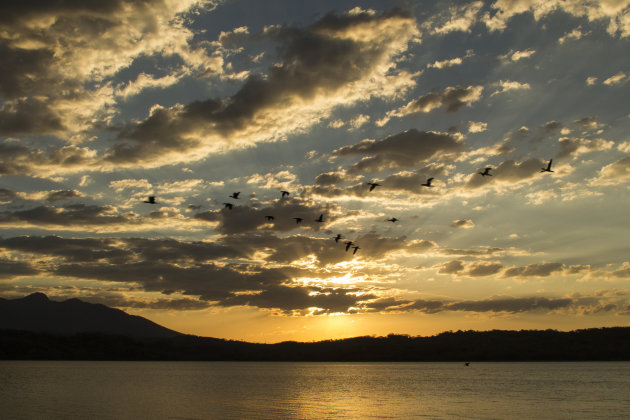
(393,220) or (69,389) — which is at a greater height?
(393,220)

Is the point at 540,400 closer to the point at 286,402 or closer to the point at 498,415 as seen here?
the point at 498,415

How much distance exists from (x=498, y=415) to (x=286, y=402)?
31273 millimetres

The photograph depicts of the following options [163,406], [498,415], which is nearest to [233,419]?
[163,406]

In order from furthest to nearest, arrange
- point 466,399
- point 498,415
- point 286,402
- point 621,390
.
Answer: point 621,390 → point 466,399 → point 286,402 → point 498,415

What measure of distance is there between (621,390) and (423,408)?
50.7m

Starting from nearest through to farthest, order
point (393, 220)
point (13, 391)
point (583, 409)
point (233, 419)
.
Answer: point (393, 220), point (233, 419), point (583, 409), point (13, 391)

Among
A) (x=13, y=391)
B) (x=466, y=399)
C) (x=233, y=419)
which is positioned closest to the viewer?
(x=233, y=419)

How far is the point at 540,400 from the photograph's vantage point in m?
83.1

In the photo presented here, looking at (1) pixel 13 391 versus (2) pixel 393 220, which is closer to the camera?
(2) pixel 393 220

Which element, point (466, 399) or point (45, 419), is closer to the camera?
point (45, 419)

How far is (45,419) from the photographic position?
57.7 metres

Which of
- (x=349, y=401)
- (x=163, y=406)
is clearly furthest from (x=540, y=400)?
(x=163, y=406)

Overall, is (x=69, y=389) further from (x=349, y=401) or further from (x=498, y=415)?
(x=498, y=415)

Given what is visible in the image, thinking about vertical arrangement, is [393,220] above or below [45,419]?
above
